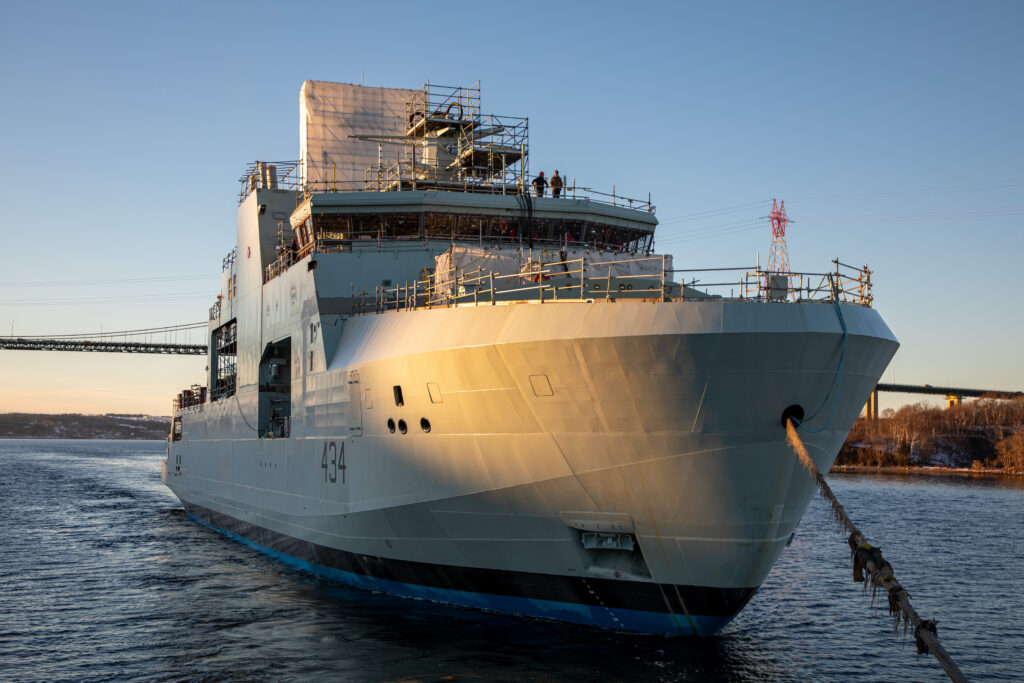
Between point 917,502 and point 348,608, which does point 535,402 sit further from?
point 917,502

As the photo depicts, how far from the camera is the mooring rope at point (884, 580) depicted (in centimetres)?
914

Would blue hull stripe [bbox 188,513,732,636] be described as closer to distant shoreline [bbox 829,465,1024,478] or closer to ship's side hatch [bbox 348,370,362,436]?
ship's side hatch [bbox 348,370,362,436]

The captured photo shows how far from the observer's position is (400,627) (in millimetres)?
15797

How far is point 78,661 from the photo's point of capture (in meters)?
14.8

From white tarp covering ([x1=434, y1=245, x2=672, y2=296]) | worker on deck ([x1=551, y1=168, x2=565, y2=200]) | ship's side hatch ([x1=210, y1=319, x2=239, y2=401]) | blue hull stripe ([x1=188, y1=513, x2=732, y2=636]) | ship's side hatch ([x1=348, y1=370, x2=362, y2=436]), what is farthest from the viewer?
ship's side hatch ([x1=210, y1=319, x2=239, y2=401])

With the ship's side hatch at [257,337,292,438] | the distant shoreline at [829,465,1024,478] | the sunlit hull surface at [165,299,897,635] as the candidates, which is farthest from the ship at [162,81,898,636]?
the distant shoreline at [829,465,1024,478]

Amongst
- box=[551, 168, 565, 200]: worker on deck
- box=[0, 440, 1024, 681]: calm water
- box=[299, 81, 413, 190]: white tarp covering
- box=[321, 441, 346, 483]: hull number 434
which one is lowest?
box=[0, 440, 1024, 681]: calm water

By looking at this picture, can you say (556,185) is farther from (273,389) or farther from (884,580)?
(884,580)

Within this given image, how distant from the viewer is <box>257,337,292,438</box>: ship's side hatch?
24.9 m

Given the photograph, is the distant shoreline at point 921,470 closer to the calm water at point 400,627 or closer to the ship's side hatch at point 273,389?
the calm water at point 400,627

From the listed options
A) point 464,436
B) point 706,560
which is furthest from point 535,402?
point 706,560

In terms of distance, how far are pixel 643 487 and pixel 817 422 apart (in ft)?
9.25

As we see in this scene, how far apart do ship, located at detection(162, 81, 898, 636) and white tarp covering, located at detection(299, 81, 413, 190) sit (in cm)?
788

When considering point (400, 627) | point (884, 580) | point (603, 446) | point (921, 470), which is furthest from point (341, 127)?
point (921, 470)
